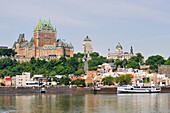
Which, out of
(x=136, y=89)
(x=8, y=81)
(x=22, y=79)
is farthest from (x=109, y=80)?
(x=8, y=81)

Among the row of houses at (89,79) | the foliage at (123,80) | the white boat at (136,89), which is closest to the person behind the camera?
the white boat at (136,89)

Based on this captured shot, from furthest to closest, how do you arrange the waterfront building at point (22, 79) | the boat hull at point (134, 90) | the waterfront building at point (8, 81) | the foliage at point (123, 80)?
the waterfront building at point (8, 81) → the waterfront building at point (22, 79) → the foliage at point (123, 80) → the boat hull at point (134, 90)

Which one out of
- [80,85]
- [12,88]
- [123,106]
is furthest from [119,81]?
[123,106]

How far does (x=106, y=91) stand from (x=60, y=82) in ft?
92.1

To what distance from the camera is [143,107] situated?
3698 inches

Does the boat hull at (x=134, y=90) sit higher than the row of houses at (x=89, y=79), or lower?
lower

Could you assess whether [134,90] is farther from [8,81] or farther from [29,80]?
[8,81]

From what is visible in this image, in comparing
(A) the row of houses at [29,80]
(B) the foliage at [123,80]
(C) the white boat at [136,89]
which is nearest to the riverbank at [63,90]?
(C) the white boat at [136,89]

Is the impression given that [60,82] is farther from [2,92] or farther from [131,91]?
[131,91]

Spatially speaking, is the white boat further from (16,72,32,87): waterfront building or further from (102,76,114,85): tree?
(16,72,32,87): waterfront building

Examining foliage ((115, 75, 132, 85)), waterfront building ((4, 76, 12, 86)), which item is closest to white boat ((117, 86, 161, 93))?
foliage ((115, 75, 132, 85))

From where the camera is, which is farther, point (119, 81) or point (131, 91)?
point (119, 81)

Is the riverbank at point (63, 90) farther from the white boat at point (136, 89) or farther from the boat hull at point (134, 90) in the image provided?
the boat hull at point (134, 90)

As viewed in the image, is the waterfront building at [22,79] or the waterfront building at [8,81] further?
the waterfront building at [8,81]
